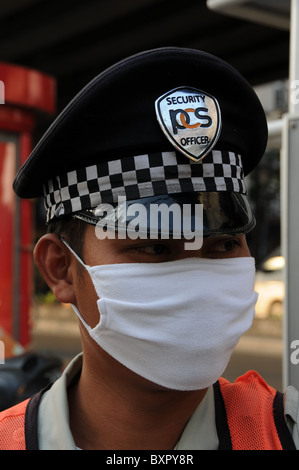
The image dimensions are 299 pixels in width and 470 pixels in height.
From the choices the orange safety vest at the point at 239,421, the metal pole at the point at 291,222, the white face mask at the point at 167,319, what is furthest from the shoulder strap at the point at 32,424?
the metal pole at the point at 291,222

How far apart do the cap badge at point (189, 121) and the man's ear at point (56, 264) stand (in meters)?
0.35

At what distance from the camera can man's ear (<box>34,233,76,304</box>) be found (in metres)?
1.48

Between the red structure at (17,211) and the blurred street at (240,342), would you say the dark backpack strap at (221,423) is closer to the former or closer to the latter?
the red structure at (17,211)

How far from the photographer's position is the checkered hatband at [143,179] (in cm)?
137

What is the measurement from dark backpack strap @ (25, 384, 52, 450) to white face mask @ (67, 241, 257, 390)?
0.24 meters

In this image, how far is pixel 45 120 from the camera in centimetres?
705

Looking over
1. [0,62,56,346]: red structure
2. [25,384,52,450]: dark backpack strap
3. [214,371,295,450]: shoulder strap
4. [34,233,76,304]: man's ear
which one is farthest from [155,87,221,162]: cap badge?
[0,62,56,346]: red structure

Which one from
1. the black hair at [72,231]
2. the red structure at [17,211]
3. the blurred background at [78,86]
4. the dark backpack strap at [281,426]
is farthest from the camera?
the blurred background at [78,86]

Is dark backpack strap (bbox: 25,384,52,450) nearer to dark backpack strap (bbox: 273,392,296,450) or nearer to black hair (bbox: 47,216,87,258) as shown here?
black hair (bbox: 47,216,87,258)

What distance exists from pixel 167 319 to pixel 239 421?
0.28 meters

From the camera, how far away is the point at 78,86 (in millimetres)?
18406

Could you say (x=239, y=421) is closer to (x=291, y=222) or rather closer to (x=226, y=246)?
(x=226, y=246)

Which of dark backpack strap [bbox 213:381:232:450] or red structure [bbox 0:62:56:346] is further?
red structure [bbox 0:62:56:346]
